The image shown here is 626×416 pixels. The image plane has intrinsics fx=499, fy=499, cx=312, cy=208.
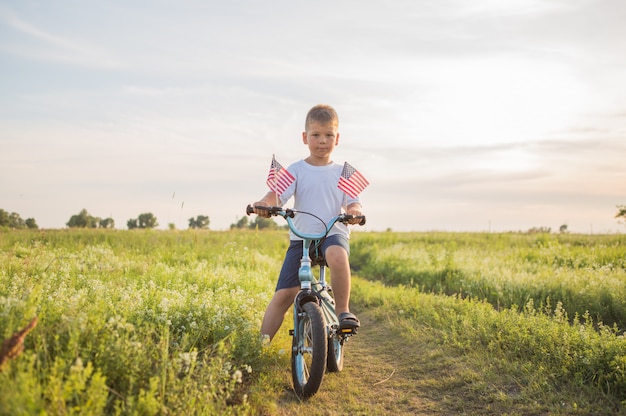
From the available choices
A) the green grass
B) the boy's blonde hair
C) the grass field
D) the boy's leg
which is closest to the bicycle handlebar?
the boy's leg

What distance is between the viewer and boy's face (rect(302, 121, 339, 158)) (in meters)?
5.53

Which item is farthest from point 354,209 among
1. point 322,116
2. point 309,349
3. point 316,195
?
point 309,349

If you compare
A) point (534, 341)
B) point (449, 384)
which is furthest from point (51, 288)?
point (534, 341)

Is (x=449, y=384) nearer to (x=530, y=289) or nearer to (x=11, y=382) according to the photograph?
(x=11, y=382)

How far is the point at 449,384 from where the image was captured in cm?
571

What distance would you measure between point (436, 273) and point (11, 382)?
36.4 ft

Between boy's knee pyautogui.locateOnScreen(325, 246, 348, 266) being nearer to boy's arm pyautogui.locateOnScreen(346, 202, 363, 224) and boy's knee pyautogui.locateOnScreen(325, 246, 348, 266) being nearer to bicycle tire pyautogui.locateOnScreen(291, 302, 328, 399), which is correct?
boy's arm pyautogui.locateOnScreen(346, 202, 363, 224)

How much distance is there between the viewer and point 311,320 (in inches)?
189

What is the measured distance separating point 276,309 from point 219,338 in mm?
702

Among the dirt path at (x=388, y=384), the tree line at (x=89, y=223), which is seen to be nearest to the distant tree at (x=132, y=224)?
the tree line at (x=89, y=223)

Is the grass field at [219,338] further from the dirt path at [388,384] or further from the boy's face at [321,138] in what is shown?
the boy's face at [321,138]

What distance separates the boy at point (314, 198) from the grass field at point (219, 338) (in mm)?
569

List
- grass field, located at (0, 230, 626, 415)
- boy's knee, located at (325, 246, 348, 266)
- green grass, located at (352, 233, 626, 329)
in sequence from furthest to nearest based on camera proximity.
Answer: green grass, located at (352, 233, 626, 329)
boy's knee, located at (325, 246, 348, 266)
grass field, located at (0, 230, 626, 415)

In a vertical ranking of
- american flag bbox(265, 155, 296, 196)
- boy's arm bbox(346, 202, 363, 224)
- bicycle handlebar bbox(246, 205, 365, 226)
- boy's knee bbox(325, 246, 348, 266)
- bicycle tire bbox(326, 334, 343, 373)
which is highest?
american flag bbox(265, 155, 296, 196)
